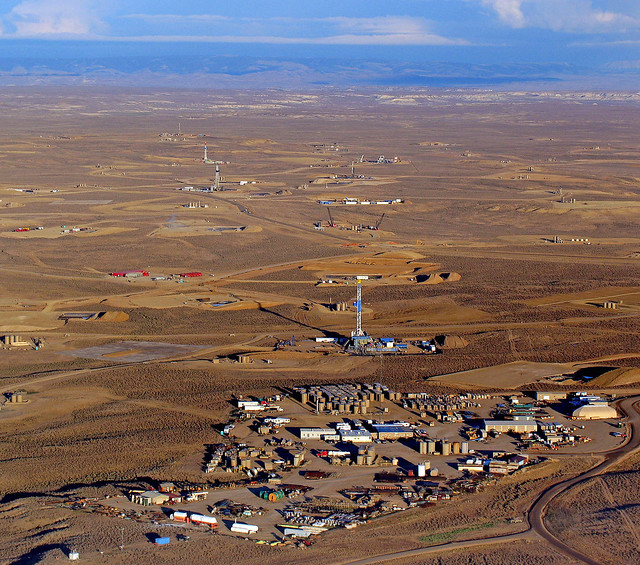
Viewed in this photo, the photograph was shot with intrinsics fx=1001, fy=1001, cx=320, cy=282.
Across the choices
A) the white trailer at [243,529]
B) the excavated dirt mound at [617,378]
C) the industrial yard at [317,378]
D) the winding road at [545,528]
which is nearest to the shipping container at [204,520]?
the industrial yard at [317,378]

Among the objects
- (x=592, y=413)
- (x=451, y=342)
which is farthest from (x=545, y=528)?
(x=451, y=342)

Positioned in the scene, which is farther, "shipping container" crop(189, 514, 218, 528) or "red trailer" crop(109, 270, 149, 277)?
"red trailer" crop(109, 270, 149, 277)

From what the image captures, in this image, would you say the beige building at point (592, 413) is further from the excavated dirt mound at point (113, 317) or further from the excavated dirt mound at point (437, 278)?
the excavated dirt mound at point (113, 317)

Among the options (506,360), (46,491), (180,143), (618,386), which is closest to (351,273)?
(506,360)

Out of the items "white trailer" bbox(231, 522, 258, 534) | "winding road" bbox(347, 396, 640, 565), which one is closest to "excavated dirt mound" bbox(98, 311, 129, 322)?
"white trailer" bbox(231, 522, 258, 534)

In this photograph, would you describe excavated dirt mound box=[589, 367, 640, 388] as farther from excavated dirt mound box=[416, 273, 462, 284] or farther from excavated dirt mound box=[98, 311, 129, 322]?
excavated dirt mound box=[98, 311, 129, 322]

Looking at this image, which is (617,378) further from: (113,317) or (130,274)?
(130,274)
